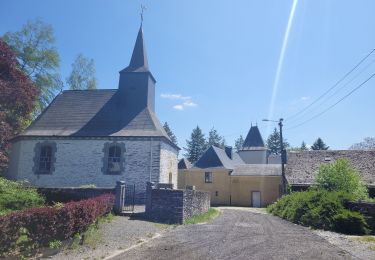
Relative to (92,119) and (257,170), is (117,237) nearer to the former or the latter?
(92,119)

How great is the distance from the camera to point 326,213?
15.7m

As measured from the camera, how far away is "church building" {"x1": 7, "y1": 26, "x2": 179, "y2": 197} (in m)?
22.3

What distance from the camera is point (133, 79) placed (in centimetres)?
2594

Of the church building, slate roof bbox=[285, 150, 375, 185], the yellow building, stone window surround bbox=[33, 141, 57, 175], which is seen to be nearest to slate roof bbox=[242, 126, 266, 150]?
the yellow building

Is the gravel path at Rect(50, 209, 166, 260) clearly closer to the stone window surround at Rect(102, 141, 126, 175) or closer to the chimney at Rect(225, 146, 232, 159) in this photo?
the stone window surround at Rect(102, 141, 126, 175)

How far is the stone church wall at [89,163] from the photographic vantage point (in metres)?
22.1

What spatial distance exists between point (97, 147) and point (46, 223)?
47.2 feet

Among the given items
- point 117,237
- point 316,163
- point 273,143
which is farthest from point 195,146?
point 117,237

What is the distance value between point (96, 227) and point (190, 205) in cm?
652

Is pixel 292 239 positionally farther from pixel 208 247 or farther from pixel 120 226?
pixel 120 226

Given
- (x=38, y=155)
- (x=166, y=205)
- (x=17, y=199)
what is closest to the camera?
(x=17, y=199)

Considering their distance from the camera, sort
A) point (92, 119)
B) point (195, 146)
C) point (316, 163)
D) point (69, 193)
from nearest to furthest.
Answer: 1. point (69, 193)
2. point (92, 119)
3. point (316, 163)
4. point (195, 146)

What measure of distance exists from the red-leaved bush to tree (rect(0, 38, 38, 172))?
511 inches

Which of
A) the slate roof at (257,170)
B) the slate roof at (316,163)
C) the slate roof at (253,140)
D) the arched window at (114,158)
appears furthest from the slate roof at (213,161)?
the arched window at (114,158)
